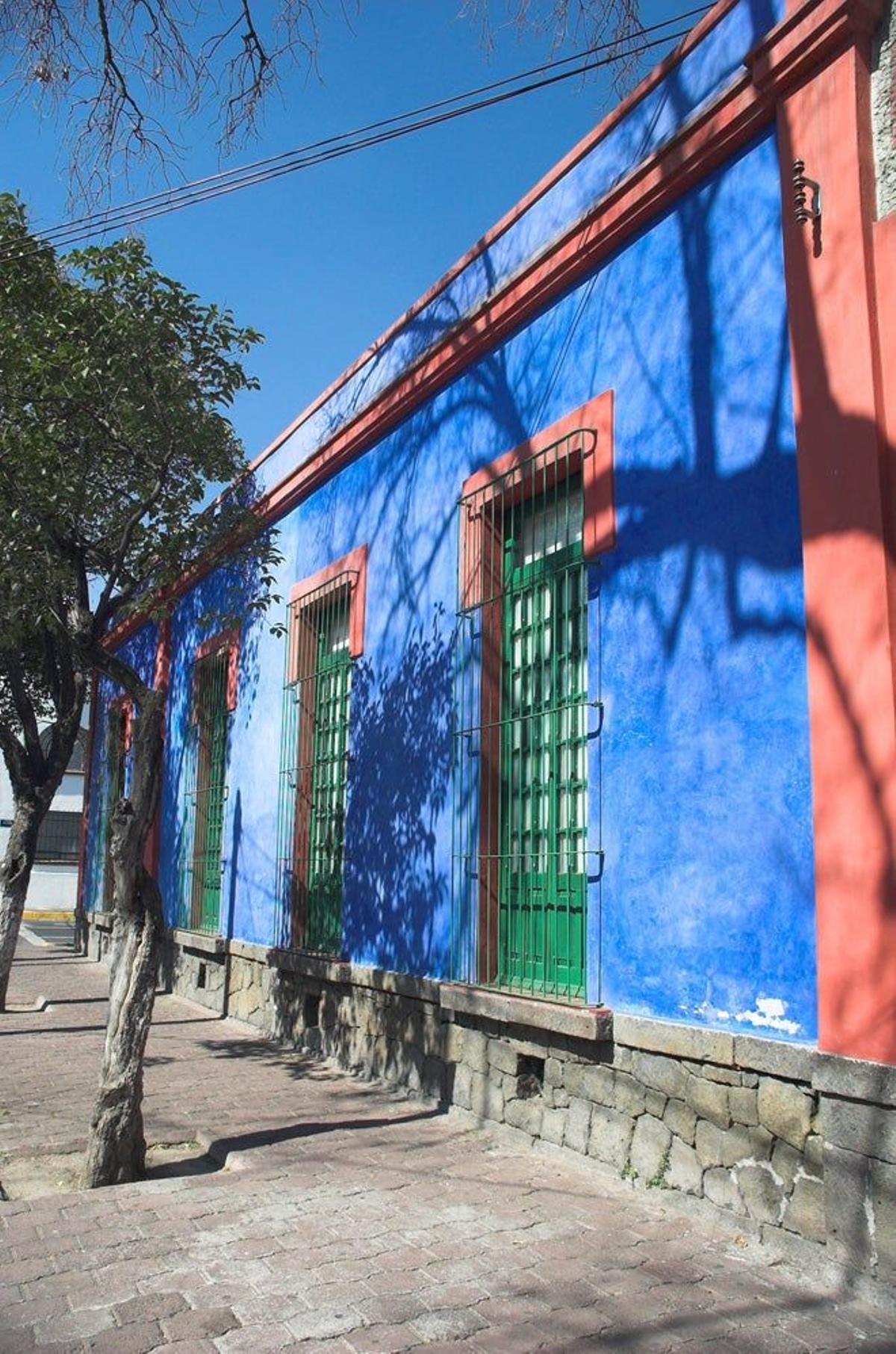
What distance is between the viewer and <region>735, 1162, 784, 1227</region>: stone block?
157 inches

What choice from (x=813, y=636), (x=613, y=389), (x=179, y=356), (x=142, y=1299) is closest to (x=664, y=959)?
(x=813, y=636)

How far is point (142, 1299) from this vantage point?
363 centimetres

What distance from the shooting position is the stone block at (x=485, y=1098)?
5.83 m

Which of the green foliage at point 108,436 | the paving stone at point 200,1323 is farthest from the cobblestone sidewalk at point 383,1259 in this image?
the green foliage at point 108,436

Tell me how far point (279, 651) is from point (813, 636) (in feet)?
20.5

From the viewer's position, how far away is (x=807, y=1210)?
3857mm

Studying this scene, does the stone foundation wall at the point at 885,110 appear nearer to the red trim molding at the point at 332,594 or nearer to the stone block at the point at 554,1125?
the stone block at the point at 554,1125

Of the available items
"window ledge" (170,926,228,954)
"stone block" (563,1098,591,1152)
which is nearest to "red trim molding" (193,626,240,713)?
"window ledge" (170,926,228,954)

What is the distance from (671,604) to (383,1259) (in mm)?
2760

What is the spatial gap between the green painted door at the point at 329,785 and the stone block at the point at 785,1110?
437 centimetres

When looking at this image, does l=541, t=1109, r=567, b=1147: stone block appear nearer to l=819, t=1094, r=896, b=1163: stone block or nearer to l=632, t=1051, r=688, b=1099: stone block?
l=632, t=1051, r=688, b=1099: stone block

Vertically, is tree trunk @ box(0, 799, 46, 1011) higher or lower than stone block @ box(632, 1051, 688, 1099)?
higher

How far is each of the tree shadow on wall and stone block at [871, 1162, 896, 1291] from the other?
3368mm

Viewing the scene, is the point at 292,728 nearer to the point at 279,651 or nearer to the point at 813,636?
the point at 279,651
